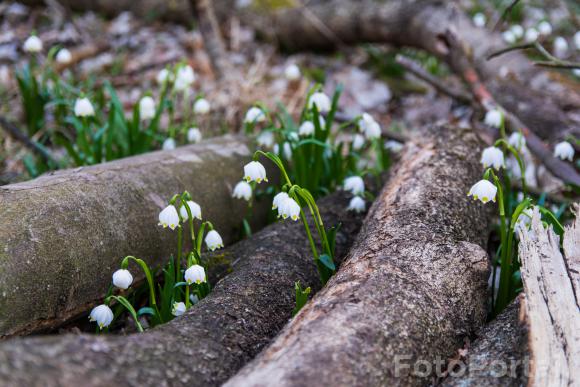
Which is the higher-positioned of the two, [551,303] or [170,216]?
[170,216]

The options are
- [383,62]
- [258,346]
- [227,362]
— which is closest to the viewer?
[227,362]

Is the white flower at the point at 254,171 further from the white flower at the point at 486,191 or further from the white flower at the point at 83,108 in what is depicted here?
the white flower at the point at 83,108

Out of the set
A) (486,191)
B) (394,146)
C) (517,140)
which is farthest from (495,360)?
(394,146)

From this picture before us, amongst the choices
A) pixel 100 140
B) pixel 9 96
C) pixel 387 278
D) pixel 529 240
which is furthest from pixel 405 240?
pixel 9 96

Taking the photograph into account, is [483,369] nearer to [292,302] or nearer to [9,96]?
[292,302]

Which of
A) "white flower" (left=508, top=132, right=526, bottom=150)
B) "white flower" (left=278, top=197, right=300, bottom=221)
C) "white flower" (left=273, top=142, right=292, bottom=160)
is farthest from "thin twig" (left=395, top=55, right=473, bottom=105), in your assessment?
"white flower" (left=278, top=197, right=300, bottom=221)

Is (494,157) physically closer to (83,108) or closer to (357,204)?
(357,204)
